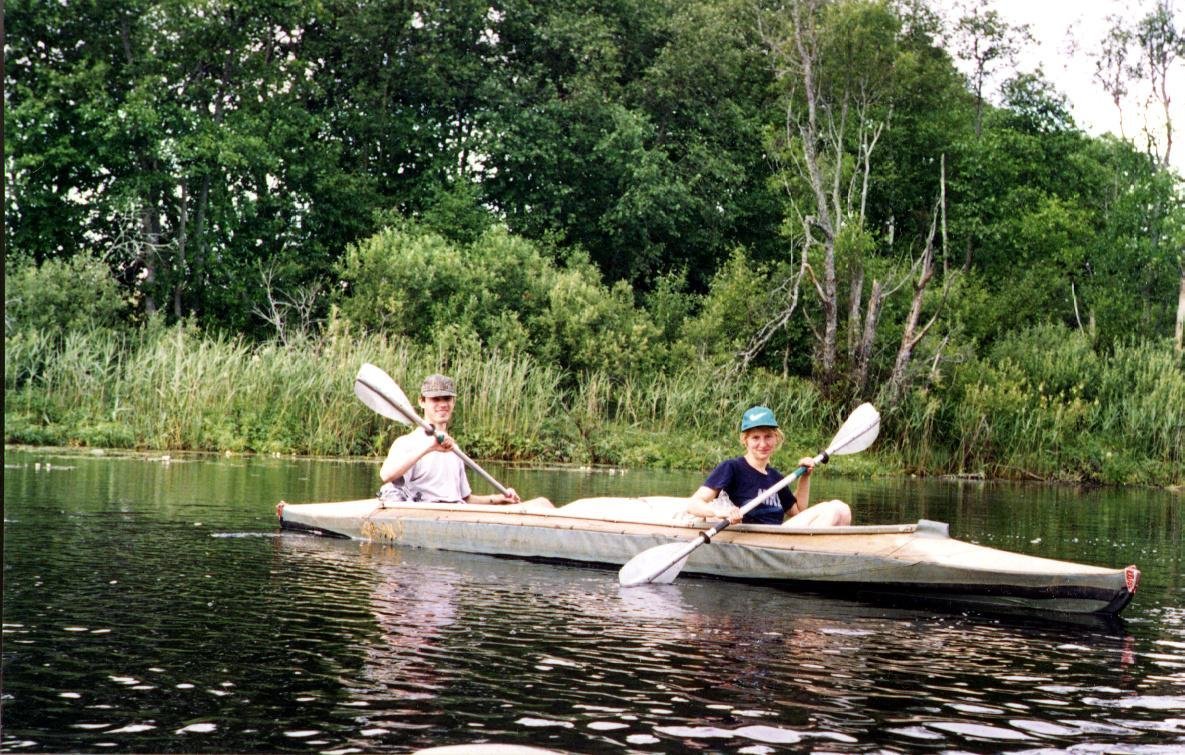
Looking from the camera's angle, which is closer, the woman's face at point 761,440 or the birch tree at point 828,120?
the woman's face at point 761,440

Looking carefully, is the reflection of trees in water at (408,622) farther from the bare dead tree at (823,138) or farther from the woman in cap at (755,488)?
the bare dead tree at (823,138)

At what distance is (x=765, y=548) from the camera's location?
27.9ft

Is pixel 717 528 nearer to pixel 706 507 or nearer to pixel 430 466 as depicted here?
pixel 706 507

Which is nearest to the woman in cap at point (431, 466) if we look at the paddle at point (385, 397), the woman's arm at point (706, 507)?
the paddle at point (385, 397)

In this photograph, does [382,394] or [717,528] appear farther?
[382,394]

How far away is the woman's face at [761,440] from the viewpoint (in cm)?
841

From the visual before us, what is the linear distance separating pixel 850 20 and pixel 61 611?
24.1 meters

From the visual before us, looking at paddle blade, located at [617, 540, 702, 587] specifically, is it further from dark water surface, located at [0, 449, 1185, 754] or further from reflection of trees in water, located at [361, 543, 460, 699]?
reflection of trees in water, located at [361, 543, 460, 699]

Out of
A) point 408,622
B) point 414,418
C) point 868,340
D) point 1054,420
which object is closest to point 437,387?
point 414,418

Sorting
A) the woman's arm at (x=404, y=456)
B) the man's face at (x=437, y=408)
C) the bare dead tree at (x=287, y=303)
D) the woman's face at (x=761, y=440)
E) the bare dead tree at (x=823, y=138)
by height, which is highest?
the bare dead tree at (x=823, y=138)

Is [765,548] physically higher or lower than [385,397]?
lower

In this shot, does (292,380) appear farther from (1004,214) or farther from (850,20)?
(1004,214)

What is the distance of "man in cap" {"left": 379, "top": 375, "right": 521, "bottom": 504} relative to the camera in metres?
9.47

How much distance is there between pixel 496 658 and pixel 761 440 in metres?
3.01
